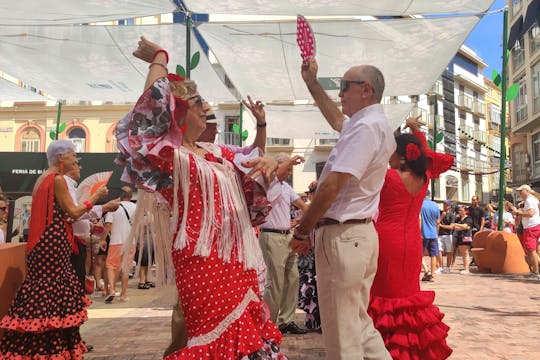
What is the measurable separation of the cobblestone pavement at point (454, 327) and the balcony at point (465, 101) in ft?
140

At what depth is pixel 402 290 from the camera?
11.6ft

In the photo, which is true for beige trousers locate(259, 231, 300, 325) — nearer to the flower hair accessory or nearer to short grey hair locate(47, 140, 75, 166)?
the flower hair accessory

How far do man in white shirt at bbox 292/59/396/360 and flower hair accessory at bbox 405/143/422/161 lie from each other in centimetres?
73

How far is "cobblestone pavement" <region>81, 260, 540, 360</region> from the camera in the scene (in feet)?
15.5

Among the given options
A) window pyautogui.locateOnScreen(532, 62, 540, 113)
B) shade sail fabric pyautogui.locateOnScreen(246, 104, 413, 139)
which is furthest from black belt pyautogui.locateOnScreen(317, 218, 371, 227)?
window pyautogui.locateOnScreen(532, 62, 540, 113)

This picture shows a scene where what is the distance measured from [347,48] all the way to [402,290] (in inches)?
301

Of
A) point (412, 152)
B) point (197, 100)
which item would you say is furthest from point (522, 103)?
point (197, 100)

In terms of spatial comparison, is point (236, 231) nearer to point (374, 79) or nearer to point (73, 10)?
point (374, 79)

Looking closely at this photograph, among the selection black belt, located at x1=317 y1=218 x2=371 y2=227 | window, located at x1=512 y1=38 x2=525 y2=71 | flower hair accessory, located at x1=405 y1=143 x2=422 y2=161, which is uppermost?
window, located at x1=512 y1=38 x2=525 y2=71

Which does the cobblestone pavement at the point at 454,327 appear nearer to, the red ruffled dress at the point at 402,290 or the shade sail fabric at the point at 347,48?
the red ruffled dress at the point at 402,290

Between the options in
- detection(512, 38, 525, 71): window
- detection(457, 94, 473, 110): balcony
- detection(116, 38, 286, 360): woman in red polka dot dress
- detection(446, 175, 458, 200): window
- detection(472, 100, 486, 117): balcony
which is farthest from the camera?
detection(472, 100, 486, 117): balcony

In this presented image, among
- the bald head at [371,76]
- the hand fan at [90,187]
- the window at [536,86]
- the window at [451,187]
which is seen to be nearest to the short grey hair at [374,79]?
the bald head at [371,76]

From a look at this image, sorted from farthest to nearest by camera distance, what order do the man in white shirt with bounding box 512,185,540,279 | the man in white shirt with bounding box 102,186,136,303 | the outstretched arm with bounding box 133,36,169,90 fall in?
the man in white shirt with bounding box 512,185,540,279 → the man in white shirt with bounding box 102,186,136,303 → the outstretched arm with bounding box 133,36,169,90

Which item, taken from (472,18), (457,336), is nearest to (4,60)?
(472,18)
